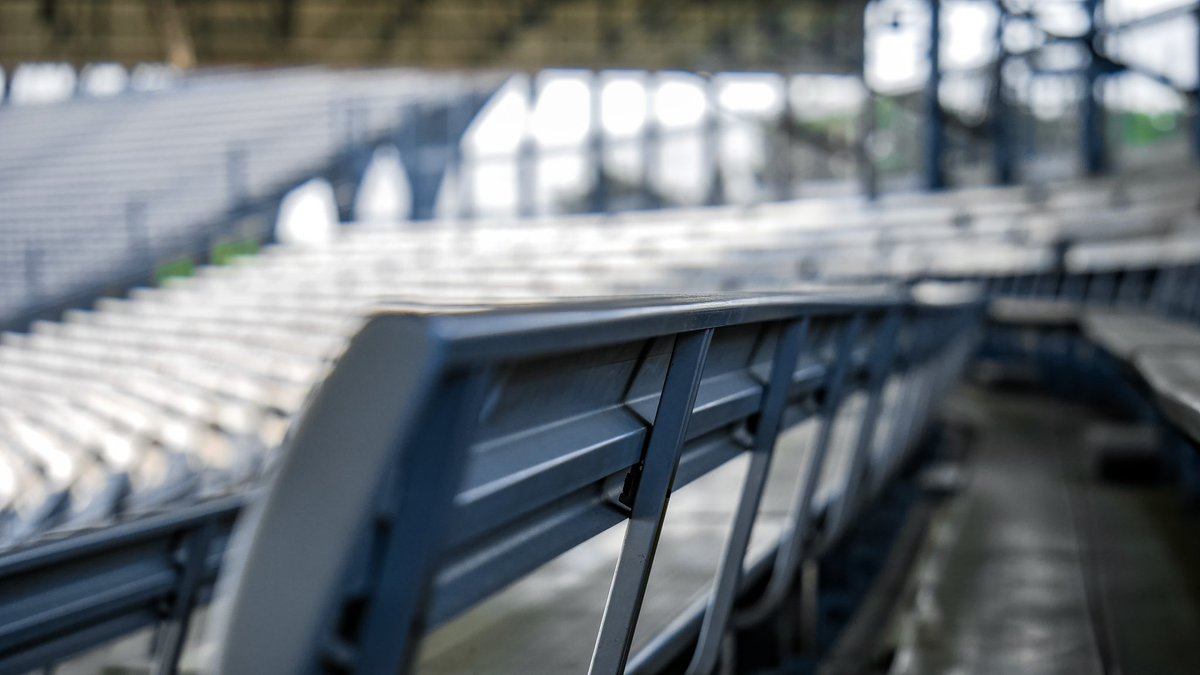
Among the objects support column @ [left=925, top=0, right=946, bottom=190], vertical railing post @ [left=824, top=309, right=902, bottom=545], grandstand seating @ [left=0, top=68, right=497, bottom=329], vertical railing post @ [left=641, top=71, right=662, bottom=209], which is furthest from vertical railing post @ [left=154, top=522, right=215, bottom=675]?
vertical railing post @ [left=641, top=71, right=662, bottom=209]

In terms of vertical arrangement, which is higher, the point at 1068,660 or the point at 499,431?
the point at 499,431

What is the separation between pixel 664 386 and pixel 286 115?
82.9 feet

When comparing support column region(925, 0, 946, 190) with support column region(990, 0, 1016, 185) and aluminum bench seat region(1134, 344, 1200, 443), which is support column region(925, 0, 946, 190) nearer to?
support column region(990, 0, 1016, 185)

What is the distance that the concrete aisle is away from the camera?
2.44 m

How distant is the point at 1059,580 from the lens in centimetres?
308

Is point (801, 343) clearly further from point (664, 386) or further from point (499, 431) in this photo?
point (499, 431)

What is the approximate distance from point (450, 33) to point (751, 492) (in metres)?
15.2

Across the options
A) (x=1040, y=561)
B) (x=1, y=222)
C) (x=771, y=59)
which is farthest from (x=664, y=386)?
(x=1, y=222)

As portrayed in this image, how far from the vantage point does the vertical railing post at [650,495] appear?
1024mm

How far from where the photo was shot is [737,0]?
15.7 m

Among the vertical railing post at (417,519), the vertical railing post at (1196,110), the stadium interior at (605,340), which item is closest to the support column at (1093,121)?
the stadium interior at (605,340)

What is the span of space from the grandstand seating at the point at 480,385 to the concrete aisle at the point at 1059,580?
14.8 inches

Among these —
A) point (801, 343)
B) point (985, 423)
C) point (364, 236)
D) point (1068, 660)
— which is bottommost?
point (364, 236)

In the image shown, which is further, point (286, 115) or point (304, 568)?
point (286, 115)
